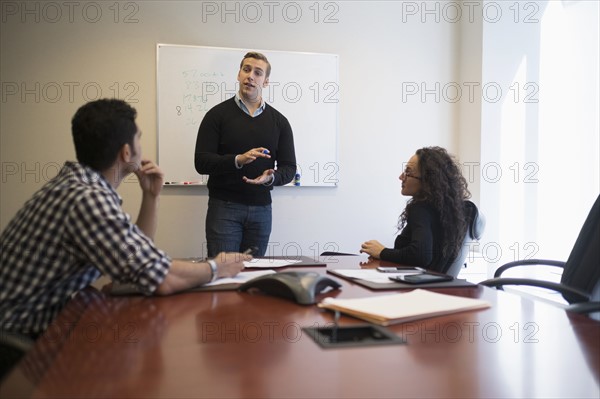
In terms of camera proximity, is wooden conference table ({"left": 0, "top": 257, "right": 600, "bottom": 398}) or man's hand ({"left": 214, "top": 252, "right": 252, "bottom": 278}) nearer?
wooden conference table ({"left": 0, "top": 257, "right": 600, "bottom": 398})

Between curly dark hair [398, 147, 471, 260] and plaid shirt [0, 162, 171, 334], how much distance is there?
1.31 metres

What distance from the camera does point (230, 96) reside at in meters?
3.64

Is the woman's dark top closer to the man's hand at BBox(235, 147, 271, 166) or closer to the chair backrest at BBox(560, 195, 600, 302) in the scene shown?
the chair backrest at BBox(560, 195, 600, 302)

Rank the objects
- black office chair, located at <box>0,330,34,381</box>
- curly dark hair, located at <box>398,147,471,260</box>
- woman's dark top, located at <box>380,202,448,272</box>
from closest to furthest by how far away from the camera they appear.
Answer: black office chair, located at <box>0,330,34,381</box>, woman's dark top, located at <box>380,202,448,272</box>, curly dark hair, located at <box>398,147,471,260</box>

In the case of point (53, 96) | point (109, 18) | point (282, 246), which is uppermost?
point (109, 18)

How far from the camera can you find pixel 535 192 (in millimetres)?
3889

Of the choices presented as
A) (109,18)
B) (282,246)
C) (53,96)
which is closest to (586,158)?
(282,246)

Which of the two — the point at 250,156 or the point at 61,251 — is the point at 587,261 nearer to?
the point at 250,156

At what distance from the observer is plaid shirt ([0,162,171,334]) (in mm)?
1229

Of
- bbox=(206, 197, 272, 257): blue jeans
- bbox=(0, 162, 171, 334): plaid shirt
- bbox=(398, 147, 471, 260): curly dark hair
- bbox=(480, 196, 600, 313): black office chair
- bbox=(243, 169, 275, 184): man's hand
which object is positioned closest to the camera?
A: bbox=(0, 162, 171, 334): plaid shirt

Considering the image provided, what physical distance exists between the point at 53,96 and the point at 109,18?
0.67m

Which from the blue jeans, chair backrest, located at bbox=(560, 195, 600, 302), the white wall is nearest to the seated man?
chair backrest, located at bbox=(560, 195, 600, 302)

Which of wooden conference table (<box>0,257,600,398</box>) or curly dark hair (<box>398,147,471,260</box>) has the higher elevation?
curly dark hair (<box>398,147,471,260</box>)

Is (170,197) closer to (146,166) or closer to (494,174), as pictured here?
(146,166)
